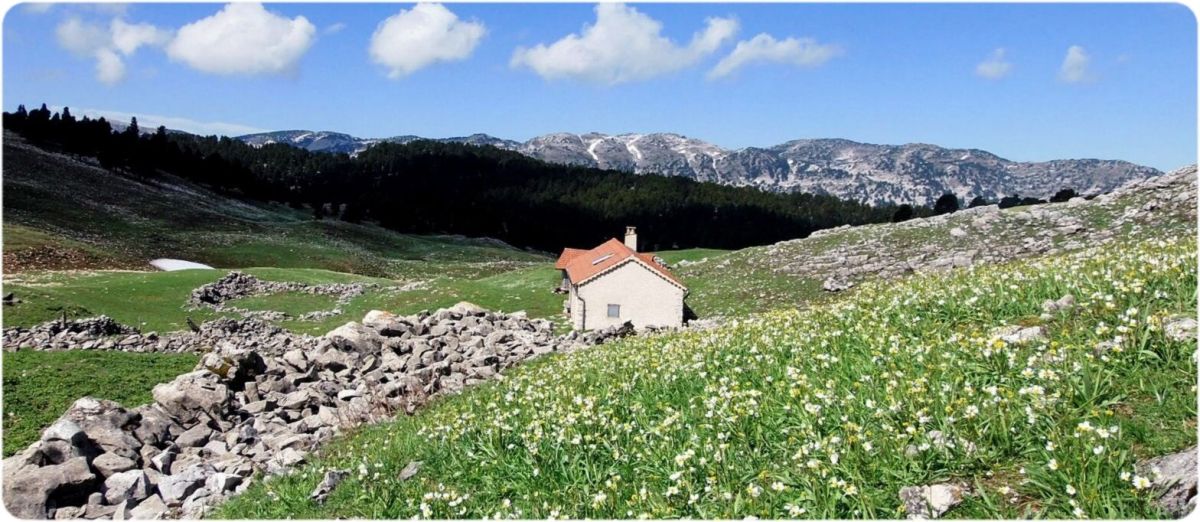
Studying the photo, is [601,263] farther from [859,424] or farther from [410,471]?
[859,424]

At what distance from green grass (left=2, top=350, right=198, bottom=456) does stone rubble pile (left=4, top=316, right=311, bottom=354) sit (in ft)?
8.30

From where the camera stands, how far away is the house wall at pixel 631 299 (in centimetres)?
4516

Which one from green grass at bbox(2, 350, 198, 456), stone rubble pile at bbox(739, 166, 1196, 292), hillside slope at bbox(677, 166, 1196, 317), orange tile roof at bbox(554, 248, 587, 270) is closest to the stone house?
hillside slope at bbox(677, 166, 1196, 317)

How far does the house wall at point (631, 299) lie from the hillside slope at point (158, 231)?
2008 inches

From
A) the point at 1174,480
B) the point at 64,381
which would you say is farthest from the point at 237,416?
the point at 1174,480

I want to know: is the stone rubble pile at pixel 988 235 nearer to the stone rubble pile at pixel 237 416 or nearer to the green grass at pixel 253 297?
the green grass at pixel 253 297

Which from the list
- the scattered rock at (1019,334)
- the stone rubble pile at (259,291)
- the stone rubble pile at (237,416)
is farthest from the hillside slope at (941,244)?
the scattered rock at (1019,334)

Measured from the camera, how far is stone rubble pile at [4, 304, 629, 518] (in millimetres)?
12391

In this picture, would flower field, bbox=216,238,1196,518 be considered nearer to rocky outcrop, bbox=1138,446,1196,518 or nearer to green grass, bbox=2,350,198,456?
rocky outcrop, bbox=1138,446,1196,518

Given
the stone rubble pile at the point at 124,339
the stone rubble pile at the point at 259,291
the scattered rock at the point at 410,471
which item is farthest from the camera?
the stone rubble pile at the point at 259,291

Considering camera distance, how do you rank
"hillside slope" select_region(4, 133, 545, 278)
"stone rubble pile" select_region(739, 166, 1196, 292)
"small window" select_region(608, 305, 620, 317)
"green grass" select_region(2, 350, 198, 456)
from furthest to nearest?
"hillside slope" select_region(4, 133, 545, 278) → "small window" select_region(608, 305, 620, 317) → "stone rubble pile" select_region(739, 166, 1196, 292) → "green grass" select_region(2, 350, 198, 456)

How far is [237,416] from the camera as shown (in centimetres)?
1847

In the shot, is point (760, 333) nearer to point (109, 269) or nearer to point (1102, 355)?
point (1102, 355)

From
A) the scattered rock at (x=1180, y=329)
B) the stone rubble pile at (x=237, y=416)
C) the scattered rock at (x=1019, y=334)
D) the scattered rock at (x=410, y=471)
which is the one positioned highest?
the scattered rock at (x=1180, y=329)
